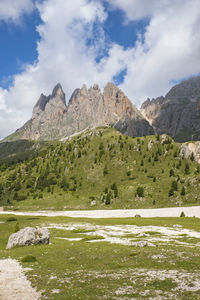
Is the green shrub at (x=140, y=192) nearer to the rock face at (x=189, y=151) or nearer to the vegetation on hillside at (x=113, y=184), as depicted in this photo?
the vegetation on hillside at (x=113, y=184)

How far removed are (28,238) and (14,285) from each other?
18.5m

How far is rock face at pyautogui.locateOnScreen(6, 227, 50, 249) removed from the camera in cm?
3416

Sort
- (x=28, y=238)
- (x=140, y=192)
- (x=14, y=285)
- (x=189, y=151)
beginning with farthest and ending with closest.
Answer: (x=189, y=151) < (x=140, y=192) < (x=28, y=238) < (x=14, y=285)

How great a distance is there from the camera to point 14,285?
17.0m

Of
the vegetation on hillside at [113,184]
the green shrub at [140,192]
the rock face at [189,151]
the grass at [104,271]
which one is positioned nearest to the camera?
the grass at [104,271]

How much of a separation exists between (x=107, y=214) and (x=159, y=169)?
85248 millimetres

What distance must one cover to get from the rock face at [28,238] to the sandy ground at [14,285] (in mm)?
11164

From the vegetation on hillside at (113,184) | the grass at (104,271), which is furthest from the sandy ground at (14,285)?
the vegetation on hillside at (113,184)

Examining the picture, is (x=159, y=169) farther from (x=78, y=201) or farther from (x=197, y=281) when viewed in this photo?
(x=197, y=281)

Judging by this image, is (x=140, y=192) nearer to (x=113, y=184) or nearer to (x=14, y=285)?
(x=113, y=184)

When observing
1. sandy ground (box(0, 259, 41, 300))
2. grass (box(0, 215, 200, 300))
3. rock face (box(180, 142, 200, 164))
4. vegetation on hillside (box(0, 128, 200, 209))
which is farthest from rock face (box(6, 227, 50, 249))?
rock face (box(180, 142, 200, 164))

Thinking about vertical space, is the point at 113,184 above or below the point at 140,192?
above

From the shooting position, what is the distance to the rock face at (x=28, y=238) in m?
34.2

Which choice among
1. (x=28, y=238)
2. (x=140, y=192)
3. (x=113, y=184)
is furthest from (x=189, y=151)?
(x=28, y=238)
